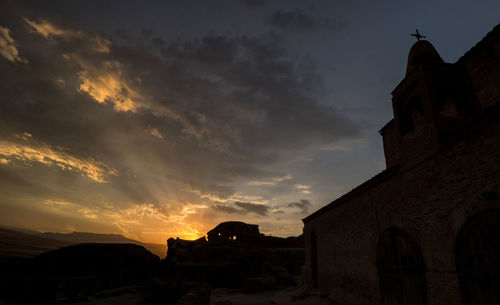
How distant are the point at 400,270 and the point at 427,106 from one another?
202 inches

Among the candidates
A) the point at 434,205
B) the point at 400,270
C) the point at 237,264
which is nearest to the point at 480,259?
the point at 434,205

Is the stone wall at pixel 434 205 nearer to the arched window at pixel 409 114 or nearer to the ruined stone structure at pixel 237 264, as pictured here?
the arched window at pixel 409 114

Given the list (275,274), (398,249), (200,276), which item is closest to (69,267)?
(200,276)

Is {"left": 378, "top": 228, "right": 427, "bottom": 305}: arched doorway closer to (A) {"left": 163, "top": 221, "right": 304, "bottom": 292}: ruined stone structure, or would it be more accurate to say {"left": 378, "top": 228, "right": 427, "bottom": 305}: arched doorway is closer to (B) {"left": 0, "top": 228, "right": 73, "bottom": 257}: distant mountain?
(A) {"left": 163, "top": 221, "right": 304, "bottom": 292}: ruined stone structure

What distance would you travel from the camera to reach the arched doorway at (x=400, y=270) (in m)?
6.82

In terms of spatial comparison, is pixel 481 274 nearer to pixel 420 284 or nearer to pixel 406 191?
pixel 420 284

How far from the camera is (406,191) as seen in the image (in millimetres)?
7570

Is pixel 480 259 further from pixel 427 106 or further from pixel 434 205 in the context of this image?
pixel 427 106

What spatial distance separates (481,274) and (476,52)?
7.54m

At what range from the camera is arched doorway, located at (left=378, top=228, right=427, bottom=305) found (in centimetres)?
682

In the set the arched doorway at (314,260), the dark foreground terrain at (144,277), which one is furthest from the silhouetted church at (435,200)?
the dark foreground terrain at (144,277)

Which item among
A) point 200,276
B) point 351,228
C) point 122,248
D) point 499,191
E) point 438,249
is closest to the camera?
point 499,191

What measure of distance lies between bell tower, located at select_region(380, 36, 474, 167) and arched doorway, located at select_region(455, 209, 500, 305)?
6.87 ft

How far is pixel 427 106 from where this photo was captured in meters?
7.14
